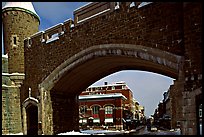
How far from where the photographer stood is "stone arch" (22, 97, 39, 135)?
15.0 m

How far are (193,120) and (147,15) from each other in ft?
14.3

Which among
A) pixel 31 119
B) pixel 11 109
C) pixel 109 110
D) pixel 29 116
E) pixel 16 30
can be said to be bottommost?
pixel 109 110

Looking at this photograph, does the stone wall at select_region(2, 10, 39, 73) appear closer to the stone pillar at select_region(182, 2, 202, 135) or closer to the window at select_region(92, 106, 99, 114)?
the stone pillar at select_region(182, 2, 202, 135)

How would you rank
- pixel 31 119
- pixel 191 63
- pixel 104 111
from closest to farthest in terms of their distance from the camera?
1. pixel 191 63
2. pixel 31 119
3. pixel 104 111

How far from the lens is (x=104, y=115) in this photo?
32219 millimetres

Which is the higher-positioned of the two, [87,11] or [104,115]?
[87,11]

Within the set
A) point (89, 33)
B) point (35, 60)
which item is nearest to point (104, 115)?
point (35, 60)

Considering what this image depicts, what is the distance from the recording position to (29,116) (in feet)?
51.1

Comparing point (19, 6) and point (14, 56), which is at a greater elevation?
point (19, 6)

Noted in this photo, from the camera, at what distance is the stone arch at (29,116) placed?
15.0 m

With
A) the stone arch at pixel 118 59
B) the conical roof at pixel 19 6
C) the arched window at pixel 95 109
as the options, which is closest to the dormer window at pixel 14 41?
the conical roof at pixel 19 6

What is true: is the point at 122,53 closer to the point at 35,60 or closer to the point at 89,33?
the point at 89,33

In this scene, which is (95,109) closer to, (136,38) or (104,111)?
(104,111)

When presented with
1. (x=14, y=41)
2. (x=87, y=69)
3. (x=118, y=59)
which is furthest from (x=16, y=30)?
(x=118, y=59)
